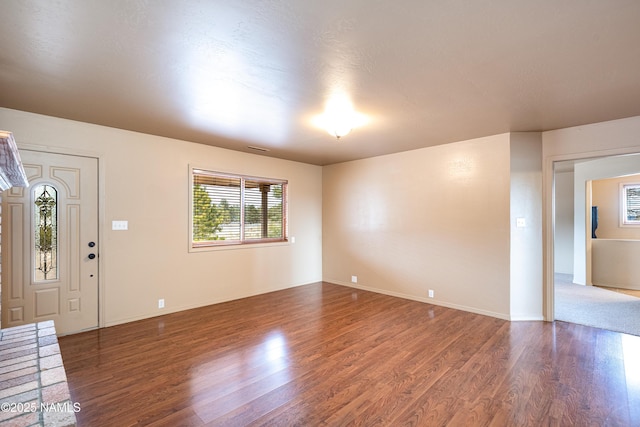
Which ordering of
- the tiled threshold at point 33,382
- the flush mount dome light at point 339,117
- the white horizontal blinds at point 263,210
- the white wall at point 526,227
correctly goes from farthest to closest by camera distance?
the white horizontal blinds at point 263,210 → the white wall at point 526,227 → the flush mount dome light at point 339,117 → the tiled threshold at point 33,382

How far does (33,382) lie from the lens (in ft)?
4.73

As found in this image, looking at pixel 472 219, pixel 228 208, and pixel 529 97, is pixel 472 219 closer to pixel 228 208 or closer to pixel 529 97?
pixel 529 97

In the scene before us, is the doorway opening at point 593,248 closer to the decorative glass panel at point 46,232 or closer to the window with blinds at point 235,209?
the window with blinds at point 235,209

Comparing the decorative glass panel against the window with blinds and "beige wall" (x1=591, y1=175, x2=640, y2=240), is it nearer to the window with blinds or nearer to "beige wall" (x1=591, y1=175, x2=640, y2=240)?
the window with blinds

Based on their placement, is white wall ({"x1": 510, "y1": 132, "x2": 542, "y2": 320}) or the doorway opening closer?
white wall ({"x1": 510, "y1": 132, "x2": 542, "y2": 320})

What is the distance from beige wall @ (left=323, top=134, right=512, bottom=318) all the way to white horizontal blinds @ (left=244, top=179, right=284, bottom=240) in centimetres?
117

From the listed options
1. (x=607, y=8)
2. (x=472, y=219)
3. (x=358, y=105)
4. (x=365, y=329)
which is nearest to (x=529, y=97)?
(x=607, y=8)

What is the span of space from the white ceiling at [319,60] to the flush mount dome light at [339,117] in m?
0.11

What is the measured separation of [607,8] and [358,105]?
1.85m

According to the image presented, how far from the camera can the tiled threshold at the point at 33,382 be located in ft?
3.86

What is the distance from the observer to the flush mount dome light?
3018 mm

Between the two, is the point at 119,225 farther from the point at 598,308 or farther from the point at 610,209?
the point at 610,209

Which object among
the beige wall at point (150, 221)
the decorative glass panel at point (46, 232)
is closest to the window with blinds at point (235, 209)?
the beige wall at point (150, 221)

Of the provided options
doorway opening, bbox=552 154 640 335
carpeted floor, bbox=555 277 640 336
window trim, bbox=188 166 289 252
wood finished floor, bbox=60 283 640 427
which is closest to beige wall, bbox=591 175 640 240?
doorway opening, bbox=552 154 640 335
